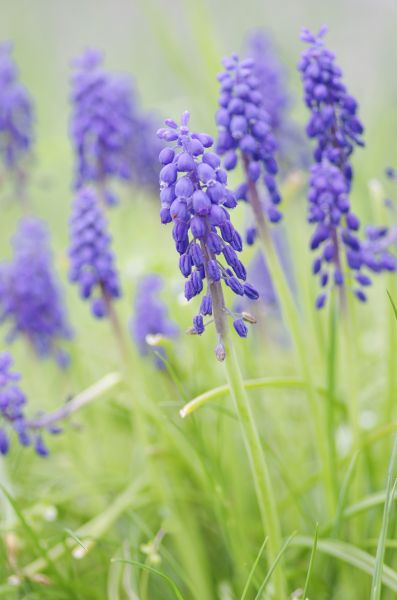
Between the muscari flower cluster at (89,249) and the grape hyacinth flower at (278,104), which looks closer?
the muscari flower cluster at (89,249)

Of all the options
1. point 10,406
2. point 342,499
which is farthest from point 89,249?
point 342,499

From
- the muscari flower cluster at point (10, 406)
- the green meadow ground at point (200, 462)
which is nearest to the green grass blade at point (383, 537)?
the green meadow ground at point (200, 462)

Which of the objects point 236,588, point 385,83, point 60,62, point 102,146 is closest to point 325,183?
point 102,146

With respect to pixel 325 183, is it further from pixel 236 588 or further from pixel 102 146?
pixel 236 588

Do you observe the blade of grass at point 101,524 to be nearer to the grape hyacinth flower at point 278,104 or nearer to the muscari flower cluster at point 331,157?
the muscari flower cluster at point 331,157

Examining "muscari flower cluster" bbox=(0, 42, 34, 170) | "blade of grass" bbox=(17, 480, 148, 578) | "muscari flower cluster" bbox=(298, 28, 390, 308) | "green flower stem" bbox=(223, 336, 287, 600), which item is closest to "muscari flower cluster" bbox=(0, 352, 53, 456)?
"blade of grass" bbox=(17, 480, 148, 578)

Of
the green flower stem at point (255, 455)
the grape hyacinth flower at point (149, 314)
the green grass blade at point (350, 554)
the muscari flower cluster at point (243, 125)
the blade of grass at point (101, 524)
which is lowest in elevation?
the green grass blade at point (350, 554)

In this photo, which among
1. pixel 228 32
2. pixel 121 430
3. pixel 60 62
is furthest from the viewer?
pixel 60 62
